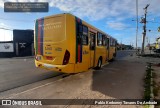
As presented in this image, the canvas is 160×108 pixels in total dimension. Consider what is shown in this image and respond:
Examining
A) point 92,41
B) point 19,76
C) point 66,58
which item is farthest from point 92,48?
point 19,76

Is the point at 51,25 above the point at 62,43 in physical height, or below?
above

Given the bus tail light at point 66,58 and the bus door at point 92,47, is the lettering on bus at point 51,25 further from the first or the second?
the bus door at point 92,47

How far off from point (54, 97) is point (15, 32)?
100 ft

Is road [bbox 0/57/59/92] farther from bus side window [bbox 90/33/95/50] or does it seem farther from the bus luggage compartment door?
bus side window [bbox 90/33/95/50]

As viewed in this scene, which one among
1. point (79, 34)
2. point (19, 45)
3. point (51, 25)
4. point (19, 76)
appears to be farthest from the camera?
point (19, 45)

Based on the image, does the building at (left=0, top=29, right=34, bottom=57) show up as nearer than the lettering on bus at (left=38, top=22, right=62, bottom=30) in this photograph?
No

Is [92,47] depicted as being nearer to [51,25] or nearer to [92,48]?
[92,48]

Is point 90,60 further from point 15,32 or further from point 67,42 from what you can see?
point 15,32

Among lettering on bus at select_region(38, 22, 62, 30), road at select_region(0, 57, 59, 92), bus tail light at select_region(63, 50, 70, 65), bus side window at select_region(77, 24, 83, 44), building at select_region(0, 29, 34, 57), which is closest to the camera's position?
road at select_region(0, 57, 59, 92)

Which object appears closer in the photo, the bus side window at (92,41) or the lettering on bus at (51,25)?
the lettering on bus at (51,25)

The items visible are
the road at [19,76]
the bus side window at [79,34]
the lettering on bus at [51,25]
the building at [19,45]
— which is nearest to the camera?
the road at [19,76]

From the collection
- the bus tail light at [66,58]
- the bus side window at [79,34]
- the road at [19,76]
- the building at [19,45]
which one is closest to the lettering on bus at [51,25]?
the bus side window at [79,34]

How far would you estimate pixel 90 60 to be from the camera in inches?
365

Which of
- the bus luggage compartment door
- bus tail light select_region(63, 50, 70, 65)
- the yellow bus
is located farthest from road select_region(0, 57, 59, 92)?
the bus luggage compartment door
